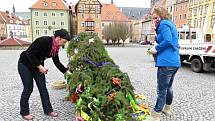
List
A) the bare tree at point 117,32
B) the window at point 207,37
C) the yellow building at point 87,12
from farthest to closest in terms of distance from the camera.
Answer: the yellow building at point 87,12, the bare tree at point 117,32, the window at point 207,37

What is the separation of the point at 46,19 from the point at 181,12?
3056cm

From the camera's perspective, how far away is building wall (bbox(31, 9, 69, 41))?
51531 millimetres

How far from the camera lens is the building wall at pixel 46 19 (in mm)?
51531

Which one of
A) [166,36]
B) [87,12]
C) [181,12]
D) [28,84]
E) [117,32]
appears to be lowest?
[28,84]

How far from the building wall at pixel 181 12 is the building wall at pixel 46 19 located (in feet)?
85.4

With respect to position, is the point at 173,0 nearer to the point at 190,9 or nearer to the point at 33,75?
the point at 190,9

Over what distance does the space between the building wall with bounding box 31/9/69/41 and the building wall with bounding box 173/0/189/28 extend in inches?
1025

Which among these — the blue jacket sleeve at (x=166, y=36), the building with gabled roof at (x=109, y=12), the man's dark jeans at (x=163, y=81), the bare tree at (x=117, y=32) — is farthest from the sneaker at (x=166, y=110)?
the building with gabled roof at (x=109, y=12)

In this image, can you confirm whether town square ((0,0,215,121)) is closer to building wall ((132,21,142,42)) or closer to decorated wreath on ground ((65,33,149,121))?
decorated wreath on ground ((65,33,149,121))

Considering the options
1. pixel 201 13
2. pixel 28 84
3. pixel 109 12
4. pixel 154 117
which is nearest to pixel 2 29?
pixel 109 12

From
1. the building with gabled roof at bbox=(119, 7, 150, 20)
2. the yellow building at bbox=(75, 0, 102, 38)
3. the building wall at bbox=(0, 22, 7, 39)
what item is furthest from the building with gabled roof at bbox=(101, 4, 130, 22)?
the building wall at bbox=(0, 22, 7, 39)

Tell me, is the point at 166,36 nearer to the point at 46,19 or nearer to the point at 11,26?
the point at 46,19

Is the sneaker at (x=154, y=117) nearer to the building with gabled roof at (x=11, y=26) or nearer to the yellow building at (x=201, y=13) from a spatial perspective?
the yellow building at (x=201, y=13)

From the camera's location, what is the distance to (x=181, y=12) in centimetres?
5691
